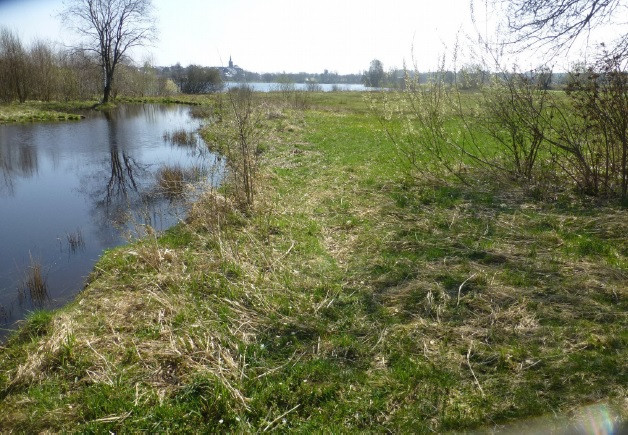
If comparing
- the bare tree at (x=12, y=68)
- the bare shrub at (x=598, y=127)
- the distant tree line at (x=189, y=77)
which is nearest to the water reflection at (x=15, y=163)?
the bare shrub at (x=598, y=127)

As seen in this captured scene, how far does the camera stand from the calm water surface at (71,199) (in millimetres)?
6848

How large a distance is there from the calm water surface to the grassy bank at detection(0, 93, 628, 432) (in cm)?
107

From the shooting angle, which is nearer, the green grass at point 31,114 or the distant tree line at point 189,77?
the green grass at point 31,114

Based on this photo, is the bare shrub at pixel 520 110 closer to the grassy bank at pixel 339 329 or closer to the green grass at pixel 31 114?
the grassy bank at pixel 339 329

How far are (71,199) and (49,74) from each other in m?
32.2

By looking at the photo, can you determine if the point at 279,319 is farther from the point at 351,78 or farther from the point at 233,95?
the point at 351,78

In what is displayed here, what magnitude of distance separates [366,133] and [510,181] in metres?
10.5

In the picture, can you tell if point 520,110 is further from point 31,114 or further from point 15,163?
point 31,114

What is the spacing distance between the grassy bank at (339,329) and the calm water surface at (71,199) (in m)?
1.07

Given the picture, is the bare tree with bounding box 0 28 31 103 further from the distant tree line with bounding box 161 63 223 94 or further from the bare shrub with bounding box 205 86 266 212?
the bare shrub with bounding box 205 86 266 212

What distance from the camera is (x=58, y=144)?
19.4 m

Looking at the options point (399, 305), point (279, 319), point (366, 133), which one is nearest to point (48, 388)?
point (279, 319)

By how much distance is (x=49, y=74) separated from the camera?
36.6 metres

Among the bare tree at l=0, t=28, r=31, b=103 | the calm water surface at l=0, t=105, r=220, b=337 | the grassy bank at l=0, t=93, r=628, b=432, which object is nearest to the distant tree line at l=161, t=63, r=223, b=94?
the bare tree at l=0, t=28, r=31, b=103
